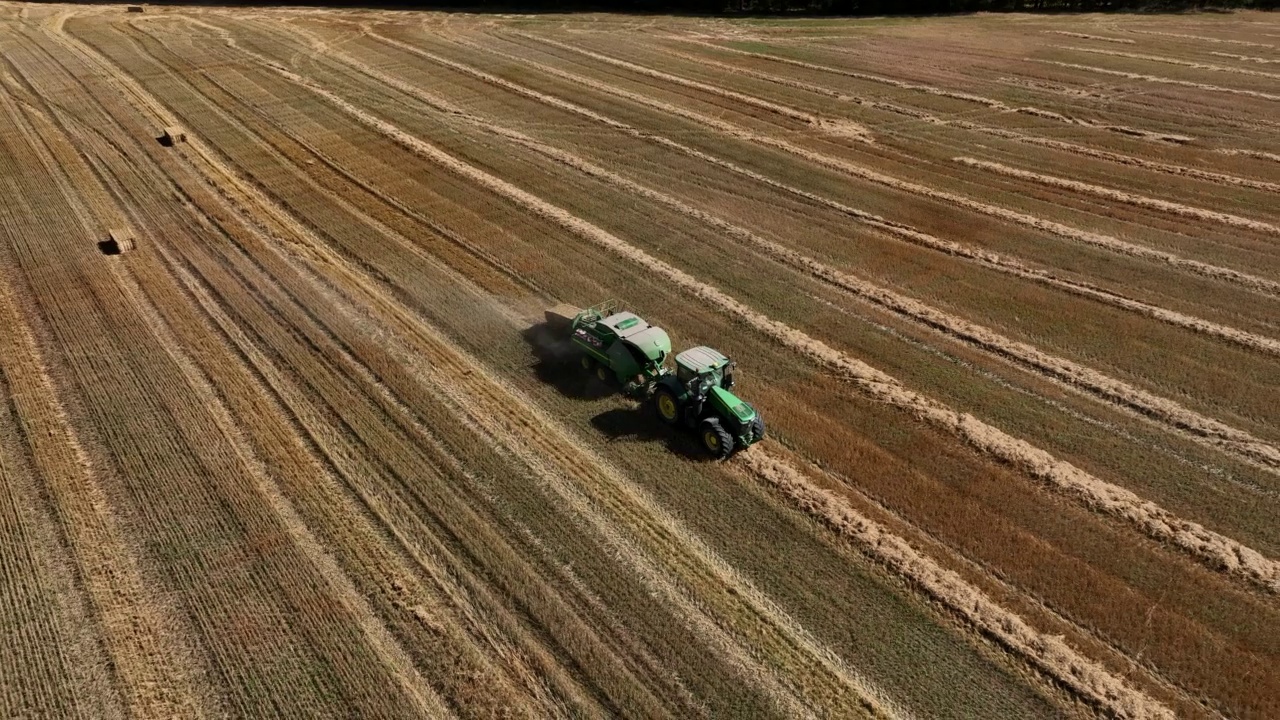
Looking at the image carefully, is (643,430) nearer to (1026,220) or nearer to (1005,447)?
(1005,447)

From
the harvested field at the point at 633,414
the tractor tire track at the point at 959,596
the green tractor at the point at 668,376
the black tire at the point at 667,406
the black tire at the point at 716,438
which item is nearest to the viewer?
the tractor tire track at the point at 959,596

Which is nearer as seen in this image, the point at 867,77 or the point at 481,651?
the point at 481,651

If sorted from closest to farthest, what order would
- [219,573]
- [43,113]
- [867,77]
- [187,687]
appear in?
1. [187,687]
2. [219,573]
3. [43,113]
4. [867,77]

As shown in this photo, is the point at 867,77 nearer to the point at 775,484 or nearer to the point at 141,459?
the point at 775,484

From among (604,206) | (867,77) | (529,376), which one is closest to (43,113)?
→ (604,206)

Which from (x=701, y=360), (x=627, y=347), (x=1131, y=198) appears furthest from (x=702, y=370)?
(x=1131, y=198)

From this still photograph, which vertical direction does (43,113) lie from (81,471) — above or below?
above

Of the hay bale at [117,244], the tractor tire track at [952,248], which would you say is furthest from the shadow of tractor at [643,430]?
the hay bale at [117,244]

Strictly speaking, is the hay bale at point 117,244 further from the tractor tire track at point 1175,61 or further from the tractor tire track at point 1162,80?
the tractor tire track at point 1175,61
